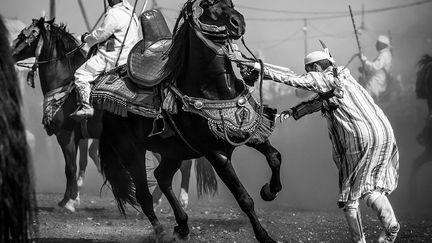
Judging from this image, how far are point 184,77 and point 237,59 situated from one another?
0.68 metres

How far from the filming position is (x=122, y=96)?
867 centimetres

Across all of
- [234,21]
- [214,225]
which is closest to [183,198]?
[214,225]

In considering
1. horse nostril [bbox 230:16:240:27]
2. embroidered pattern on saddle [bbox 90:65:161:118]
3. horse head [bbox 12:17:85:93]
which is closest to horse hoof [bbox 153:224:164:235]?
embroidered pattern on saddle [bbox 90:65:161:118]

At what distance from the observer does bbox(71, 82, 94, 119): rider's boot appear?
413 inches

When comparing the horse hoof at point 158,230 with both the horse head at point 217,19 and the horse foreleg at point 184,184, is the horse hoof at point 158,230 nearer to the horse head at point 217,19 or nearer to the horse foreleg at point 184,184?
the horse head at point 217,19

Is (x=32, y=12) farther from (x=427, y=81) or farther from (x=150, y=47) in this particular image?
(x=150, y=47)

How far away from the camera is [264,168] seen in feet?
60.1

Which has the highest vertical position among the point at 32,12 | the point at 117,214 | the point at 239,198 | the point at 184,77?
the point at 32,12

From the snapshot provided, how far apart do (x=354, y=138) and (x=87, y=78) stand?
4.27 meters

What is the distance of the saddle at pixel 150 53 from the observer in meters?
8.31

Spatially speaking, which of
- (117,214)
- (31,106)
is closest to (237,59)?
(117,214)

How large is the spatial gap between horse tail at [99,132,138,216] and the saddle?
3.96ft

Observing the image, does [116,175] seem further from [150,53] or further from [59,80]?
[59,80]

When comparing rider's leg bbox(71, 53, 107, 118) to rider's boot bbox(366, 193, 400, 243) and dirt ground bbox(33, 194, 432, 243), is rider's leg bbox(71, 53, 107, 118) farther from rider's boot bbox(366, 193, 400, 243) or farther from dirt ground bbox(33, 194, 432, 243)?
rider's boot bbox(366, 193, 400, 243)
